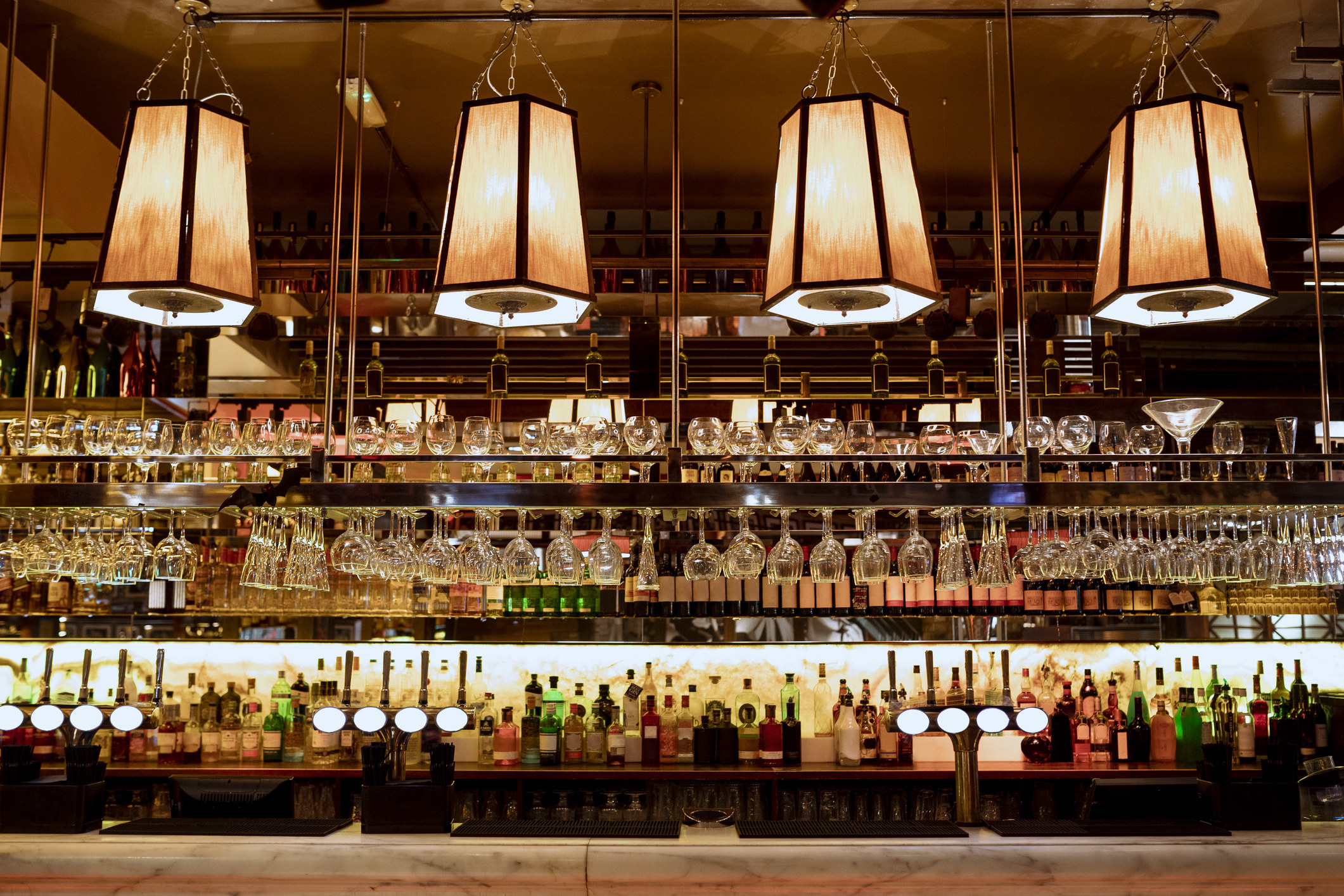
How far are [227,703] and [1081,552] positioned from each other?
14.3ft

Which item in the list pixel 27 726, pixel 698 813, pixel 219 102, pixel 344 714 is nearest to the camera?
pixel 698 813

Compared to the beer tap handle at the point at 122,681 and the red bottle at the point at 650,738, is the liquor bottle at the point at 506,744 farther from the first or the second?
the beer tap handle at the point at 122,681

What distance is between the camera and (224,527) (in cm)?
562

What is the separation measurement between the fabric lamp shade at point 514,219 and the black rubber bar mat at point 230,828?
1.84m

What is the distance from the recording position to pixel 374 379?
17.7 ft

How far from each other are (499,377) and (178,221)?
8.93 feet

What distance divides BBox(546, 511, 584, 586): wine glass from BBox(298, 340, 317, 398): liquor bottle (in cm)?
272

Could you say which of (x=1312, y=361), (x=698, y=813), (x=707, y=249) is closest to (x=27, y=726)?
(x=698, y=813)

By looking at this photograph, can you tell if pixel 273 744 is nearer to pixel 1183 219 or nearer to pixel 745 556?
pixel 745 556

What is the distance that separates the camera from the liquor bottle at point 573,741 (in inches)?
207

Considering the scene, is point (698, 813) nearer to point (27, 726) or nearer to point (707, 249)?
point (707, 249)

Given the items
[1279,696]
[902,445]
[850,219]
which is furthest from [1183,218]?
[1279,696]

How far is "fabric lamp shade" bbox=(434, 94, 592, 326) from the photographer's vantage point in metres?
2.52

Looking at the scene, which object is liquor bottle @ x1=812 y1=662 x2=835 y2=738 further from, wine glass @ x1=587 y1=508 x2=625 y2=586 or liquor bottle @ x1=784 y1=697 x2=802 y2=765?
wine glass @ x1=587 y1=508 x2=625 y2=586
